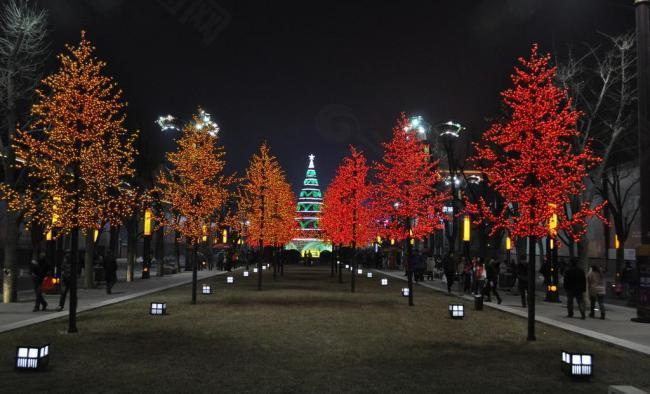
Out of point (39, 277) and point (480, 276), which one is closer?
point (39, 277)

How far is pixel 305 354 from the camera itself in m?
12.7

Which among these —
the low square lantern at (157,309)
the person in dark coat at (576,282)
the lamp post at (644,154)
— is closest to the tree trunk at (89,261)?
the low square lantern at (157,309)

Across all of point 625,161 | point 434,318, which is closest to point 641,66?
point 434,318

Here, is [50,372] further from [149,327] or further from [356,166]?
[356,166]

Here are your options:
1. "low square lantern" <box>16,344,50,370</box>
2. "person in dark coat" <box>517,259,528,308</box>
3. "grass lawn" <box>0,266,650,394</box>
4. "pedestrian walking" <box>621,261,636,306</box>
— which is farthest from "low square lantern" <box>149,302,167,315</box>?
"pedestrian walking" <box>621,261,636,306</box>

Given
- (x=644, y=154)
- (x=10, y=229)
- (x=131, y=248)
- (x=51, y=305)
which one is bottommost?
(x=51, y=305)

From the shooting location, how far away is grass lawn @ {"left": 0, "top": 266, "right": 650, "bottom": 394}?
9891mm

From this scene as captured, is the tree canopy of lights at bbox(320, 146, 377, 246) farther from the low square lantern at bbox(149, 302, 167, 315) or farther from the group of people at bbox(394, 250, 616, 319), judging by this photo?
the low square lantern at bbox(149, 302, 167, 315)

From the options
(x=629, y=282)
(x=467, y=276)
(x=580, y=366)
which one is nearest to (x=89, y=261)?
(x=467, y=276)

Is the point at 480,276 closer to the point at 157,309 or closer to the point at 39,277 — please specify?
the point at 157,309

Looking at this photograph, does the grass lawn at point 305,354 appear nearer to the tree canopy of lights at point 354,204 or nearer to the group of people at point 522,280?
the group of people at point 522,280

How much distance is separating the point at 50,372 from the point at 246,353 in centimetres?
376

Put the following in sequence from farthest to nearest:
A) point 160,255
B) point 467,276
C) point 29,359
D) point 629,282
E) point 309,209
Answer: point 309,209, point 160,255, point 467,276, point 629,282, point 29,359

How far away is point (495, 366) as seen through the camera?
38.3 feet
